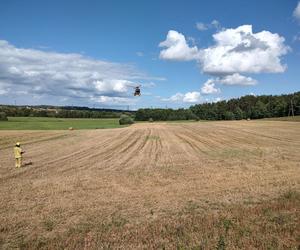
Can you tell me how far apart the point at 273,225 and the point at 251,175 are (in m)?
7.82

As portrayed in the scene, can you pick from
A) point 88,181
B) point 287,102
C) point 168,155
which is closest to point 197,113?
point 287,102

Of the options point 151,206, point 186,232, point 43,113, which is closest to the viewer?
point 186,232

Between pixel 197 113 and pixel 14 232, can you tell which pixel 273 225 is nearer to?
pixel 14 232

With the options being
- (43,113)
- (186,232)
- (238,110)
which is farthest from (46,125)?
(238,110)

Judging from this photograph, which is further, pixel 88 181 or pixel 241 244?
pixel 88 181

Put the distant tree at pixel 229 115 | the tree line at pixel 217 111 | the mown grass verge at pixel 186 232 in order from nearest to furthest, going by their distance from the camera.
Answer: the mown grass verge at pixel 186 232
the tree line at pixel 217 111
the distant tree at pixel 229 115

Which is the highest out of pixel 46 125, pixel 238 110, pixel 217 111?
pixel 238 110

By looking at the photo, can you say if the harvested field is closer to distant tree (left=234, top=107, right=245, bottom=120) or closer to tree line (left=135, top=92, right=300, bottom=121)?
tree line (left=135, top=92, right=300, bottom=121)

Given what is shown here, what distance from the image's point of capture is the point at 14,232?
8883mm

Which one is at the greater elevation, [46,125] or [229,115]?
[229,115]

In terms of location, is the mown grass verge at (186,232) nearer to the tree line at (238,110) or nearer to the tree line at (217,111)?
the tree line at (217,111)

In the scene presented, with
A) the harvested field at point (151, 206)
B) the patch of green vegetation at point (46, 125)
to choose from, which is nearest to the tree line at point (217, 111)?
the patch of green vegetation at point (46, 125)

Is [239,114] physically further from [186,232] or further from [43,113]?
[186,232]

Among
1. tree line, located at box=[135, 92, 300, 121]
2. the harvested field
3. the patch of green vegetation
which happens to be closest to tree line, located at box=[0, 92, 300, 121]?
tree line, located at box=[135, 92, 300, 121]
